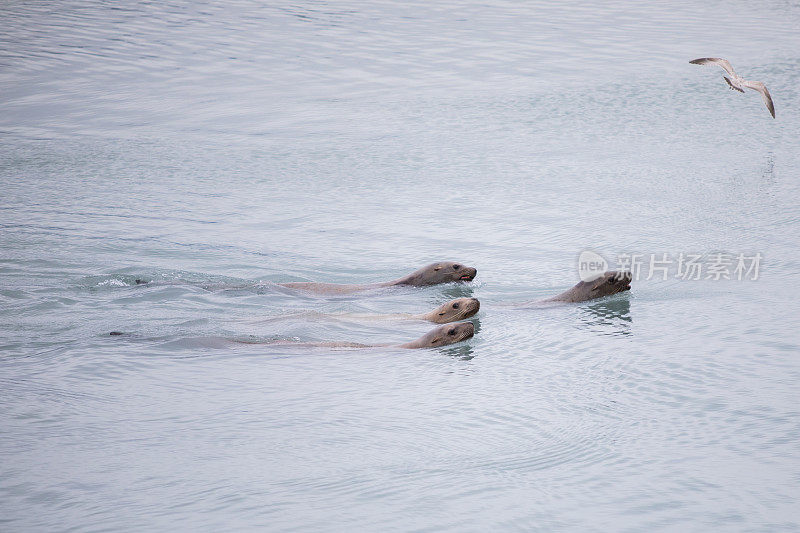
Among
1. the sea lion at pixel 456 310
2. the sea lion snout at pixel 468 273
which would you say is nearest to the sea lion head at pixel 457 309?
the sea lion at pixel 456 310

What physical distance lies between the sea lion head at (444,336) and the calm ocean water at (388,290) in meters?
0.12

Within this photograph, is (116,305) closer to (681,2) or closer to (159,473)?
(159,473)

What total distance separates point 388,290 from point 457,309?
144cm

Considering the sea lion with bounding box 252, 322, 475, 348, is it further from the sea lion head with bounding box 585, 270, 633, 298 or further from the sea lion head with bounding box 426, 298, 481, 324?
the sea lion head with bounding box 585, 270, 633, 298

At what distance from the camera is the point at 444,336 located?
903cm

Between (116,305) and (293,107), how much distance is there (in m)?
10.2

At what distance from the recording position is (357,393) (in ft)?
25.9

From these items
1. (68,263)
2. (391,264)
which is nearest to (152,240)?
(68,263)

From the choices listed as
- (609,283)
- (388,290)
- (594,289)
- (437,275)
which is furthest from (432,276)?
(609,283)

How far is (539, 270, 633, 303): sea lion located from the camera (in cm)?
1030

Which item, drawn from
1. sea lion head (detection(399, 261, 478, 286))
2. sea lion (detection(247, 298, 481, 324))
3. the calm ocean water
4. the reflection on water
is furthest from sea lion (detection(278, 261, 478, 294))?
the reflection on water

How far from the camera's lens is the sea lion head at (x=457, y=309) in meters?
9.67

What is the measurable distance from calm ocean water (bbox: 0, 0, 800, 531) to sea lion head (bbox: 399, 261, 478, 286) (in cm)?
16

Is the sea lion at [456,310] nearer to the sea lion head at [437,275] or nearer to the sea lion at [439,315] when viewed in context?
the sea lion at [439,315]
